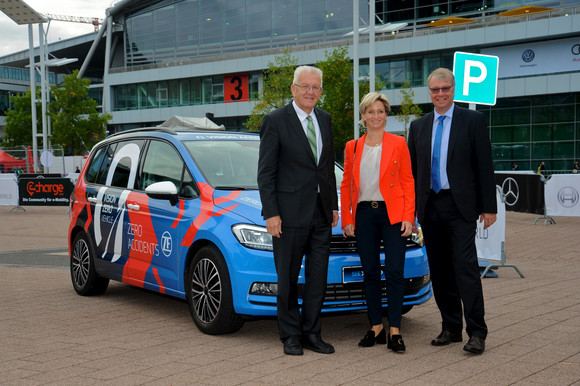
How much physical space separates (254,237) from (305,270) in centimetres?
47

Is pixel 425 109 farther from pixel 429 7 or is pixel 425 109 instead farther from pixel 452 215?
pixel 452 215

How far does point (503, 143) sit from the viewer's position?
4400 cm

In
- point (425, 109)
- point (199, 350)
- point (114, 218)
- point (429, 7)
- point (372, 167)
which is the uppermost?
point (429, 7)

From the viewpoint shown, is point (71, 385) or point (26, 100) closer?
point (71, 385)

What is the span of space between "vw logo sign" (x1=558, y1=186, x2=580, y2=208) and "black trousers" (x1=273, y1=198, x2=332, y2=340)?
13700 millimetres

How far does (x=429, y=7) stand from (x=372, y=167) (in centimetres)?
4508

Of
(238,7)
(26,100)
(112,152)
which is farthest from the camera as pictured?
(26,100)

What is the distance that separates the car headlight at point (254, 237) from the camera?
5.44 m

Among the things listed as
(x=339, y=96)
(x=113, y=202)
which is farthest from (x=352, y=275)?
(x=339, y=96)

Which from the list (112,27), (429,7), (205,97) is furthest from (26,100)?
(429,7)

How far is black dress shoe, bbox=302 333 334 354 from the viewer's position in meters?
Answer: 5.26

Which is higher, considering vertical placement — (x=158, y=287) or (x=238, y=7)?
(x=238, y=7)

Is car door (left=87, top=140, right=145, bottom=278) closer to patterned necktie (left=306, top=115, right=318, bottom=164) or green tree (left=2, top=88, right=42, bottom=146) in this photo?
patterned necktie (left=306, top=115, right=318, bottom=164)

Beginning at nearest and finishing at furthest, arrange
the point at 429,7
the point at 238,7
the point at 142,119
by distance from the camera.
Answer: the point at 429,7 → the point at 238,7 → the point at 142,119
